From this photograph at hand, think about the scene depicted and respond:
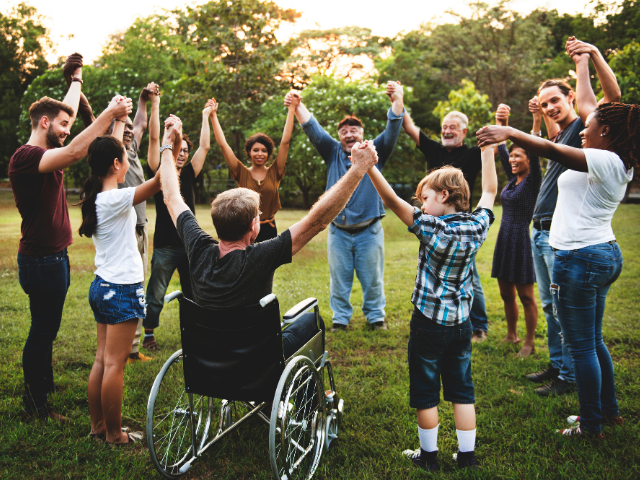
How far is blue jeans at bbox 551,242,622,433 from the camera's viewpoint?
260 centimetres

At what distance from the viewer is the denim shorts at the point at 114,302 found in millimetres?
2615

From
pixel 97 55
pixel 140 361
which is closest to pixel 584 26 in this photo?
pixel 97 55

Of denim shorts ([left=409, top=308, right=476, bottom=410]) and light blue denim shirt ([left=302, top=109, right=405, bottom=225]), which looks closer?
denim shorts ([left=409, top=308, right=476, bottom=410])

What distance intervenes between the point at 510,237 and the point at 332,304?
6.42 feet

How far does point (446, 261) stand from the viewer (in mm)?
2342

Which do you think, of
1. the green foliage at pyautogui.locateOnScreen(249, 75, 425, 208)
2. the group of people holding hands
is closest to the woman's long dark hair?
the group of people holding hands

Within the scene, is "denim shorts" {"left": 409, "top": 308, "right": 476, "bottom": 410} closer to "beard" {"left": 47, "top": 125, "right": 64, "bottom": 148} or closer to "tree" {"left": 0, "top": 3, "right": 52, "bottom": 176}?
"beard" {"left": 47, "top": 125, "right": 64, "bottom": 148}

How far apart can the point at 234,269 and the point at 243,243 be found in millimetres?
182

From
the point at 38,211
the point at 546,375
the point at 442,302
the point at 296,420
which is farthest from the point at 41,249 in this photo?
the point at 546,375

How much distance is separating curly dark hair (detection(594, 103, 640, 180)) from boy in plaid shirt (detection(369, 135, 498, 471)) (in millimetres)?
766

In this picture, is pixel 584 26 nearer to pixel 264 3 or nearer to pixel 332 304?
pixel 264 3

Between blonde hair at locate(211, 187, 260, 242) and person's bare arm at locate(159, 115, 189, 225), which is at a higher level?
person's bare arm at locate(159, 115, 189, 225)

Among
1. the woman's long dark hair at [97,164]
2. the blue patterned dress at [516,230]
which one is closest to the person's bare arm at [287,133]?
the woman's long dark hair at [97,164]

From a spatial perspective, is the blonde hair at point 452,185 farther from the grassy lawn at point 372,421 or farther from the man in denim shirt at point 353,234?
the man in denim shirt at point 353,234
